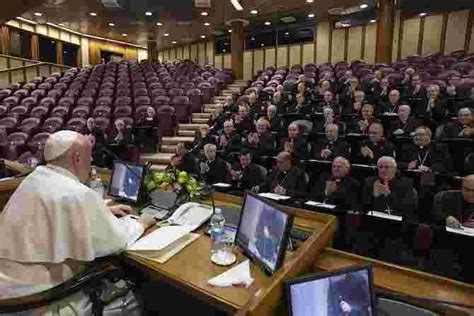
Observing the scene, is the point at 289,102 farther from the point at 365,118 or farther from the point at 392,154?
the point at 392,154

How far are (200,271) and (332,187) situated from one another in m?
2.63

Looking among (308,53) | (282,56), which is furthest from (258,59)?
(308,53)

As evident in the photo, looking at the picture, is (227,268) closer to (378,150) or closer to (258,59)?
(378,150)

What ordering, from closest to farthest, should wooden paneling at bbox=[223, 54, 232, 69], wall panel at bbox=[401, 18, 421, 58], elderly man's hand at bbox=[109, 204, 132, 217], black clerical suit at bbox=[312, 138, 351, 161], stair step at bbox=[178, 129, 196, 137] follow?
elderly man's hand at bbox=[109, 204, 132, 217], black clerical suit at bbox=[312, 138, 351, 161], stair step at bbox=[178, 129, 196, 137], wall panel at bbox=[401, 18, 421, 58], wooden paneling at bbox=[223, 54, 232, 69]

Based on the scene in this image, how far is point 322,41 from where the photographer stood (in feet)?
45.0

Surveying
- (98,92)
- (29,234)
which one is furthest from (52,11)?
(29,234)

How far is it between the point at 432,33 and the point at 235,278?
12.6 meters

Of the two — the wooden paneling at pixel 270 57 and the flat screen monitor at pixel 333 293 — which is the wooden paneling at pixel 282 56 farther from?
the flat screen monitor at pixel 333 293

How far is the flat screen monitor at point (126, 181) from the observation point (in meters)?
2.43

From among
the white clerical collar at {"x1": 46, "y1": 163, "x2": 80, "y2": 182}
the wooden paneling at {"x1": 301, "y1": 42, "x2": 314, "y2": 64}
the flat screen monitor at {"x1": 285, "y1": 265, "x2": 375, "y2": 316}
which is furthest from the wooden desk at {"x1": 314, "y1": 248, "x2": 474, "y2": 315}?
the wooden paneling at {"x1": 301, "y1": 42, "x2": 314, "y2": 64}

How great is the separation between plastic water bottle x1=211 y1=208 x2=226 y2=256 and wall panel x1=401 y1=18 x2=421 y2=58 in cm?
1218

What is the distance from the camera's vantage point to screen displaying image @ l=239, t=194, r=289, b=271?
1409 millimetres

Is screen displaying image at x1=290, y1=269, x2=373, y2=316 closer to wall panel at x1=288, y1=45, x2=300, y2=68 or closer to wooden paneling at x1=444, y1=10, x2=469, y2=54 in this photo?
wooden paneling at x1=444, y1=10, x2=469, y2=54

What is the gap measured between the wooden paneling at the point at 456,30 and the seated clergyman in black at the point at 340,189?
31.1 ft
